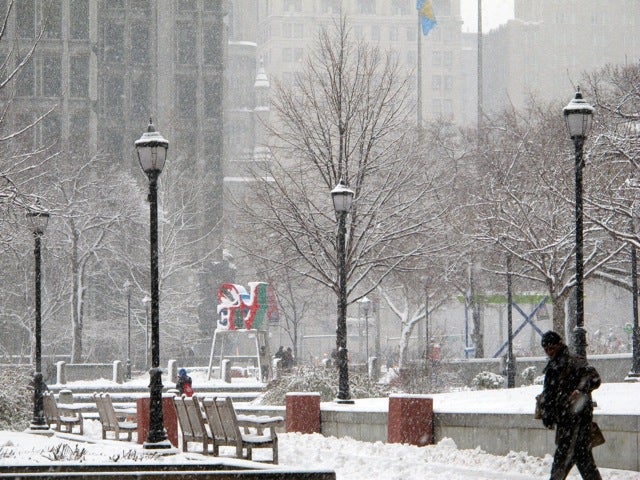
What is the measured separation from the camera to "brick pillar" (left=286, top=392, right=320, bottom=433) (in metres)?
23.4

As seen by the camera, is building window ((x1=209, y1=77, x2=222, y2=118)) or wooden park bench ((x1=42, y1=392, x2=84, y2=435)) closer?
wooden park bench ((x1=42, y1=392, x2=84, y2=435))

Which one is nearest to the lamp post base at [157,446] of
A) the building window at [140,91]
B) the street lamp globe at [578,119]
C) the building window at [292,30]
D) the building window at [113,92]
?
the street lamp globe at [578,119]

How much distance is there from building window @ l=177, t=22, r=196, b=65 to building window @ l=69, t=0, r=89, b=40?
983 cm

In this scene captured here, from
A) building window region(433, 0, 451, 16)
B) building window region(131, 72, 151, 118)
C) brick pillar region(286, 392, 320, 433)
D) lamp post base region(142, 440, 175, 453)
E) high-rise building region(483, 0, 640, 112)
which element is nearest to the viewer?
lamp post base region(142, 440, 175, 453)

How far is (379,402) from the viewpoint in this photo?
25547 mm

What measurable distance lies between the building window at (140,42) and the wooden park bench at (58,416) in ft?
174

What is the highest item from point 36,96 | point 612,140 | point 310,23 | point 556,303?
point 310,23

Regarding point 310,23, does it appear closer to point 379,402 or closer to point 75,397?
point 75,397

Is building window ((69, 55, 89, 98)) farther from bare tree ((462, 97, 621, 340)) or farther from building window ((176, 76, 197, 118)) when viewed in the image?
bare tree ((462, 97, 621, 340))

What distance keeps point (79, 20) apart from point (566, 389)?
65.3 meters

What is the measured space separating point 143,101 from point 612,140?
5606cm

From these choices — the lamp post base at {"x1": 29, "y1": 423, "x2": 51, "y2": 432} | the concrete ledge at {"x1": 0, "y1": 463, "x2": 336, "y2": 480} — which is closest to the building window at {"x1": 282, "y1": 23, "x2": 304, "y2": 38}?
the lamp post base at {"x1": 29, "y1": 423, "x2": 51, "y2": 432}

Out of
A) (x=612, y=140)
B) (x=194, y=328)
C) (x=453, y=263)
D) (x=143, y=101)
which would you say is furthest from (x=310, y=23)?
(x=612, y=140)

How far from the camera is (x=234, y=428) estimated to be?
1925 centimetres
